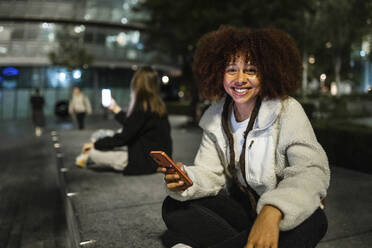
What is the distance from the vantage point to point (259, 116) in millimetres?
2020

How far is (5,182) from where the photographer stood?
6199mm

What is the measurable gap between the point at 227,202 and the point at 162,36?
13.4 meters

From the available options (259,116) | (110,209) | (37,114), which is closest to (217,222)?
(259,116)

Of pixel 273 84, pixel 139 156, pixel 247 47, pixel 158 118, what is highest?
pixel 247 47

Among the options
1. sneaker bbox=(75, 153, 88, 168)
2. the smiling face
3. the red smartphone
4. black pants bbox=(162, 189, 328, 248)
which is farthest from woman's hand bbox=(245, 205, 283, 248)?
sneaker bbox=(75, 153, 88, 168)

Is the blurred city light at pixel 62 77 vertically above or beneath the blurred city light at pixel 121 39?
beneath

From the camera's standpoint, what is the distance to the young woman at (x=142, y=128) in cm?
453

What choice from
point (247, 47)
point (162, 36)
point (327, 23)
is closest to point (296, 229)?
point (247, 47)

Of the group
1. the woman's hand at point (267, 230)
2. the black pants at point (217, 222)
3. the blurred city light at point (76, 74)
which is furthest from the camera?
the blurred city light at point (76, 74)

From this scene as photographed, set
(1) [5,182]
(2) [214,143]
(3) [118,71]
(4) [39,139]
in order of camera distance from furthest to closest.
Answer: (3) [118,71]
(4) [39,139]
(1) [5,182]
(2) [214,143]

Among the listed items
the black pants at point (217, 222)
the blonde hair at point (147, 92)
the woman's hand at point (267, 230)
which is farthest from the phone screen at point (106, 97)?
the woman's hand at point (267, 230)

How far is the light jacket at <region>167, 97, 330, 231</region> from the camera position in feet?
5.30

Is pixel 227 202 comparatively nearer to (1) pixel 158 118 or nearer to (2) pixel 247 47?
(2) pixel 247 47

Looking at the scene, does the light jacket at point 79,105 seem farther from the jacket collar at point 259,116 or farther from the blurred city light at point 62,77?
the blurred city light at point 62,77
